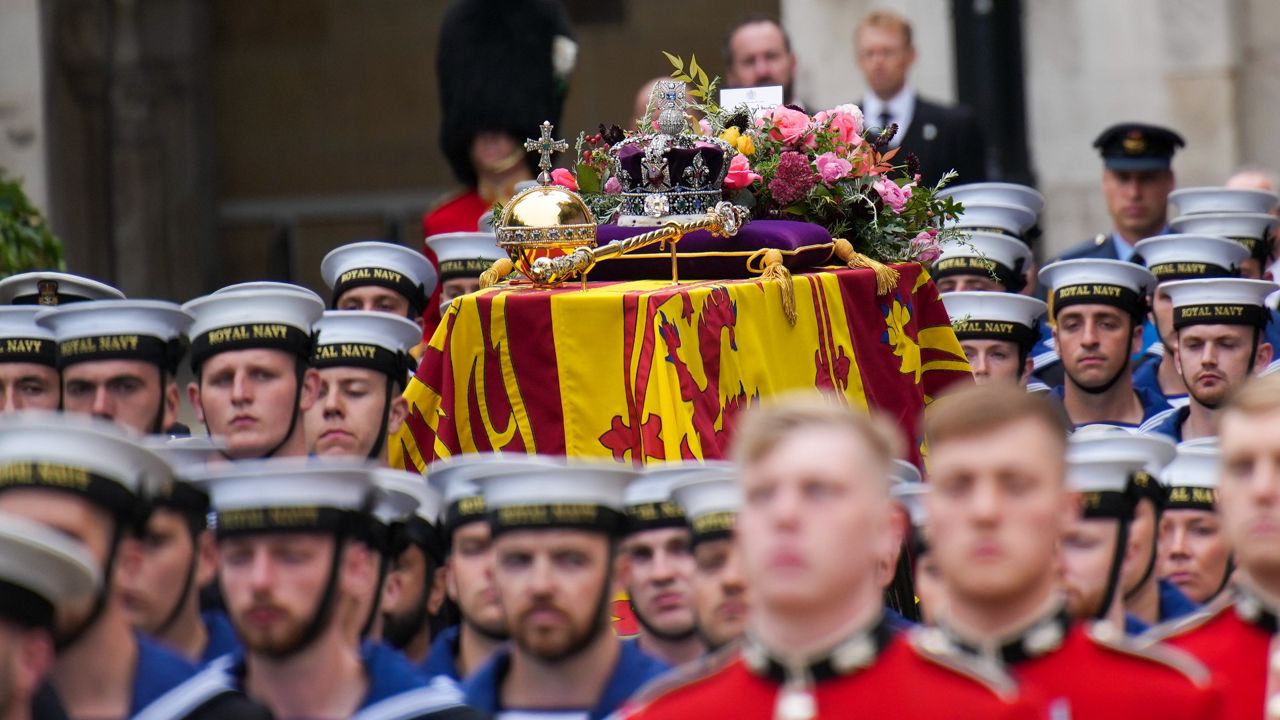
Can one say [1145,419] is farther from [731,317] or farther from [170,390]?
[170,390]

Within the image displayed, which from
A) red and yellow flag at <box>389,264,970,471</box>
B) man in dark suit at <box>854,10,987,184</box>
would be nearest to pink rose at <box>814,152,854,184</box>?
red and yellow flag at <box>389,264,970,471</box>

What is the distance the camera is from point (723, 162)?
7844 mm

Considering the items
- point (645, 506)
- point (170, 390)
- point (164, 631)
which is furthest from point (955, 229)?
point (164, 631)

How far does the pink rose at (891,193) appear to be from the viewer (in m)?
8.43

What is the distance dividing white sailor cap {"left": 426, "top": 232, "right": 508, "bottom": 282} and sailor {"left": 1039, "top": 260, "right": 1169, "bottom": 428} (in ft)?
6.64

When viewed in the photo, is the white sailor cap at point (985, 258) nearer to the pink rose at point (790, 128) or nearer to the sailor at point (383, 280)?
the pink rose at point (790, 128)

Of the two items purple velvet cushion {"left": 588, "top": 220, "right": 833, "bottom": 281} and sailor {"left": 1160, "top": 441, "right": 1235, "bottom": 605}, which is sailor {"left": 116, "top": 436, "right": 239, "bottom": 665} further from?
purple velvet cushion {"left": 588, "top": 220, "right": 833, "bottom": 281}

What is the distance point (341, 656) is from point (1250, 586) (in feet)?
5.65

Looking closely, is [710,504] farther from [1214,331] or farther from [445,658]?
[1214,331]

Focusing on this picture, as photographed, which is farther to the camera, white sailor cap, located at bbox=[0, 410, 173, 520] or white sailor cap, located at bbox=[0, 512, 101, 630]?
white sailor cap, located at bbox=[0, 410, 173, 520]

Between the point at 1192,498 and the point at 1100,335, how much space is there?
7.65 feet

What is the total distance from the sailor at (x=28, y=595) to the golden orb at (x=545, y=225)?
131 inches

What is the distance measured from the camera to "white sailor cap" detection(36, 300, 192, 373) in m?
6.72

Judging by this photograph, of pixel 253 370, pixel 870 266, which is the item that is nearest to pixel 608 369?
pixel 253 370
